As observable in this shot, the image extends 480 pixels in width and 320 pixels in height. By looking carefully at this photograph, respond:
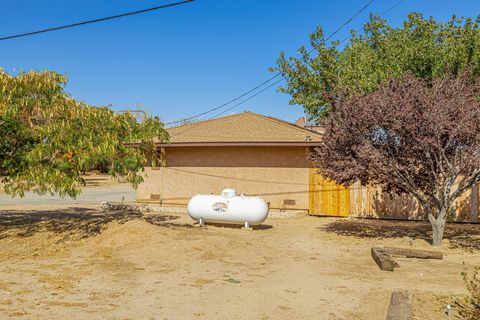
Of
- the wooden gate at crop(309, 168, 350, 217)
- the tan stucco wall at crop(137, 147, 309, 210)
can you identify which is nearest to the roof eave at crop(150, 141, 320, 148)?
the tan stucco wall at crop(137, 147, 309, 210)

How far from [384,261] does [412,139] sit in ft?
14.0

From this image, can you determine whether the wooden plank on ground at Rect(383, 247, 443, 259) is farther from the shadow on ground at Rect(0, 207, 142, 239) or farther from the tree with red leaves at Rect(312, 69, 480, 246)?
the shadow on ground at Rect(0, 207, 142, 239)

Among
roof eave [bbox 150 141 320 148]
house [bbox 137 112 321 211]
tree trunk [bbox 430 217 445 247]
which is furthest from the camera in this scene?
house [bbox 137 112 321 211]

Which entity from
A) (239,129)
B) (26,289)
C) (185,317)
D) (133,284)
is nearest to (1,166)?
(26,289)

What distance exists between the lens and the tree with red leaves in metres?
11.7

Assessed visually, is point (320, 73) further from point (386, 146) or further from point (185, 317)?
point (185, 317)

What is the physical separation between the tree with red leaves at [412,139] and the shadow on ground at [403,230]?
169 centimetres

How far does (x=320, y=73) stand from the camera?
82.7 ft

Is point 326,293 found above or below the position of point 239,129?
below

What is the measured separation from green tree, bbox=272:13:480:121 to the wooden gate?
325 centimetres

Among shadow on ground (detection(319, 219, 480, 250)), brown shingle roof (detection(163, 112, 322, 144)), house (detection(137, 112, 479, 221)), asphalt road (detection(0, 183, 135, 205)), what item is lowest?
shadow on ground (detection(319, 219, 480, 250))

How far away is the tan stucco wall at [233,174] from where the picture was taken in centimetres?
2028

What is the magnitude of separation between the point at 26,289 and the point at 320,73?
20921mm

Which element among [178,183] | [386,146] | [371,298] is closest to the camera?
[371,298]
